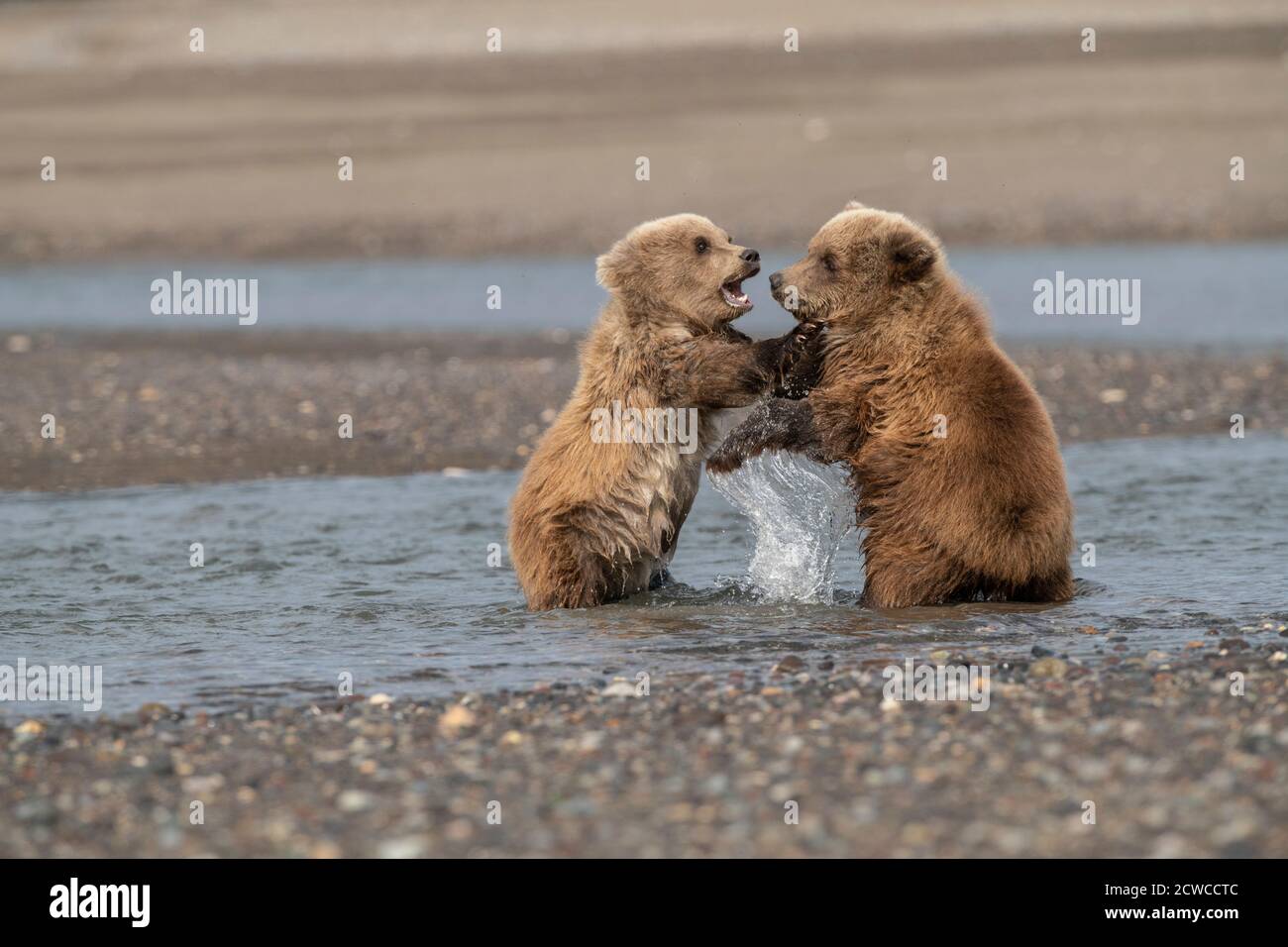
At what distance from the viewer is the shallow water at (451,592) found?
7.04 metres

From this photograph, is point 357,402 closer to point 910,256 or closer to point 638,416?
point 638,416

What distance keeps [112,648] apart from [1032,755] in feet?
13.3

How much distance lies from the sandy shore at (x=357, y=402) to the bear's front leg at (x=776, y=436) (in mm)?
4310

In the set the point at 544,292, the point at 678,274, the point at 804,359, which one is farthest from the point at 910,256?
the point at 544,292

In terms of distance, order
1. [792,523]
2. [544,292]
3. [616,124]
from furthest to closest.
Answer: [616,124] → [544,292] → [792,523]

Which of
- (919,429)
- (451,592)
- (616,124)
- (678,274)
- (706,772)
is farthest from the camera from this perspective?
(616,124)

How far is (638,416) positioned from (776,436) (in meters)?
0.61

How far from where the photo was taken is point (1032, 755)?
5.48 m

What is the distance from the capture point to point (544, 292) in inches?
771

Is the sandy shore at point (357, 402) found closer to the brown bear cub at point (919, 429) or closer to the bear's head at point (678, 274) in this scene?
the bear's head at point (678, 274)

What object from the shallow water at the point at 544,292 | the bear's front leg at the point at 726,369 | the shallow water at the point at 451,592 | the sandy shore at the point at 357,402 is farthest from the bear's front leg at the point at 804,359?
the shallow water at the point at 544,292

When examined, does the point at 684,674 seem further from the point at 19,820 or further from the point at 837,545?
the point at 19,820

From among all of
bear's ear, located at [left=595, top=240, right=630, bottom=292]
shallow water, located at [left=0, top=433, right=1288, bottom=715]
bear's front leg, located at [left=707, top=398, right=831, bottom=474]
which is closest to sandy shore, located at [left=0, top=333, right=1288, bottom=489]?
shallow water, located at [left=0, top=433, right=1288, bottom=715]

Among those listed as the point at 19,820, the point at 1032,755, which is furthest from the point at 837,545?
the point at 19,820
